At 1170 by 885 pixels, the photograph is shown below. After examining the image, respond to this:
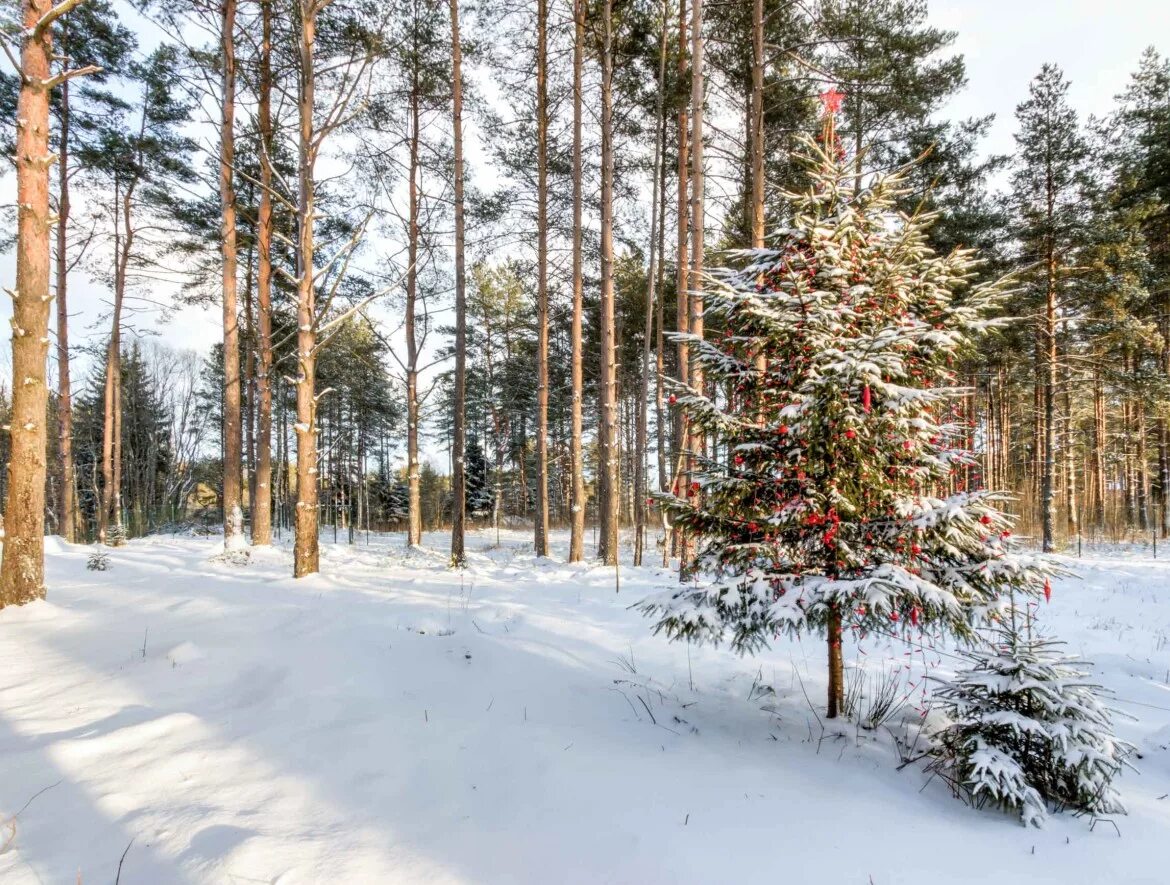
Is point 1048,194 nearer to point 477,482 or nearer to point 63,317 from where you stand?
point 63,317

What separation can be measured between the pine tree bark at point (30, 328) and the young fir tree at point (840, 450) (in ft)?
19.4

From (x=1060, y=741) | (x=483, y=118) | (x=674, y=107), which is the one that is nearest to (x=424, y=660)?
(x=1060, y=741)

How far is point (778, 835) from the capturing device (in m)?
2.19

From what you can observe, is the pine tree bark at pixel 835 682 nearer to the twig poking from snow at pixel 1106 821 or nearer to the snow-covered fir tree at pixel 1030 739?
the snow-covered fir tree at pixel 1030 739

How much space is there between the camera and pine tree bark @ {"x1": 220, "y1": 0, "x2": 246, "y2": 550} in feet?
31.5

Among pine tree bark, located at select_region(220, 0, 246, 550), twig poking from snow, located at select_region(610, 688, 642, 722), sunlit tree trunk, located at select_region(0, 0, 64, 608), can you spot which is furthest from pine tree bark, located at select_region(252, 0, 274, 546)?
twig poking from snow, located at select_region(610, 688, 642, 722)

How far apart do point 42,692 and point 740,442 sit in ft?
15.6

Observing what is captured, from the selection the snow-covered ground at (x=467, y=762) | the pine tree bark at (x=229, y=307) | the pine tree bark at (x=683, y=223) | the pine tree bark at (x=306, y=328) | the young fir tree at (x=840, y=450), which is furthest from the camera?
the pine tree bark at (x=229, y=307)

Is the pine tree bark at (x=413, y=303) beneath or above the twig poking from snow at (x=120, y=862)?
Answer: above

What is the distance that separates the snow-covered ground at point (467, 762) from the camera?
198cm

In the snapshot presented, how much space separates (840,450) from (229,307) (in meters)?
11.6

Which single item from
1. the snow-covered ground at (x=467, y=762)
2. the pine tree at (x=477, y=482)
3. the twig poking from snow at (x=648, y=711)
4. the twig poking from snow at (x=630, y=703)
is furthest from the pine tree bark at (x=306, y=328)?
the pine tree at (x=477, y=482)

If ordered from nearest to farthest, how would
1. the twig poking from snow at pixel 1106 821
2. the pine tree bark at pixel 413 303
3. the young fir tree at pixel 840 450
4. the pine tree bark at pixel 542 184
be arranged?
the twig poking from snow at pixel 1106 821
the young fir tree at pixel 840 450
the pine tree bark at pixel 542 184
the pine tree bark at pixel 413 303

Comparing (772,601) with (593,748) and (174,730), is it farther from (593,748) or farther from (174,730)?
(174,730)
